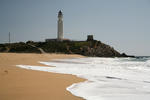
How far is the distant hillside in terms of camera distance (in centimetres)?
5525

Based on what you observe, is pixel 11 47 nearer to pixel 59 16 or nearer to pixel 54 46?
pixel 54 46

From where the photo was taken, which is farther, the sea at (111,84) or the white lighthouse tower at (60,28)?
the white lighthouse tower at (60,28)

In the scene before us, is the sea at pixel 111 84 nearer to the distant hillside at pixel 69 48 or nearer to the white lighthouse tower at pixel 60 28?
the distant hillside at pixel 69 48

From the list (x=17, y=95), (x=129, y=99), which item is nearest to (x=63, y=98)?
(x=17, y=95)

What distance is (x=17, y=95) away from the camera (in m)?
3.23

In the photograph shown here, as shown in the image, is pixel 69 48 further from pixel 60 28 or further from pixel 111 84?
pixel 111 84

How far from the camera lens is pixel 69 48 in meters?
59.0

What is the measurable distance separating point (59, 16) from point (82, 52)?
16885 mm

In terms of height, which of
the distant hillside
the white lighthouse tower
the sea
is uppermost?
the white lighthouse tower

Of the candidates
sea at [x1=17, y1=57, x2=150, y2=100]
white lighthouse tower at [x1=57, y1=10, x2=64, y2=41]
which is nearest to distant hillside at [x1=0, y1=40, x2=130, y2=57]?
white lighthouse tower at [x1=57, y1=10, x2=64, y2=41]

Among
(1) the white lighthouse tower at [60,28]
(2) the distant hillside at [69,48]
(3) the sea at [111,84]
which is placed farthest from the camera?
(1) the white lighthouse tower at [60,28]

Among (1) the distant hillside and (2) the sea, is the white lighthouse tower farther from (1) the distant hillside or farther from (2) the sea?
(2) the sea

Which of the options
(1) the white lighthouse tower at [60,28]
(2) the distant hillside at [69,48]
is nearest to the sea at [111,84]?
(2) the distant hillside at [69,48]

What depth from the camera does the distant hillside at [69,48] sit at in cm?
5525
